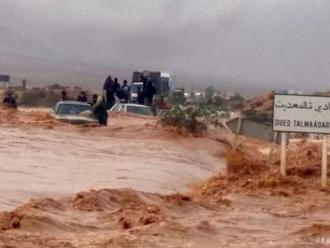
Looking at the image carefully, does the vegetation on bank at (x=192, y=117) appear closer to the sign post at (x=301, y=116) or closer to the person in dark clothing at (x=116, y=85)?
the person in dark clothing at (x=116, y=85)

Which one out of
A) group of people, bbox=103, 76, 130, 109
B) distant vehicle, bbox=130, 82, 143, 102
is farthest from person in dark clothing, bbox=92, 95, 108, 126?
distant vehicle, bbox=130, 82, 143, 102

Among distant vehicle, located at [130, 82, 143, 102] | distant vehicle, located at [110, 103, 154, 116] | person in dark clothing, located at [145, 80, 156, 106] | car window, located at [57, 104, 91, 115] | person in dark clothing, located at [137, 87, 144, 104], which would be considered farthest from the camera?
distant vehicle, located at [130, 82, 143, 102]

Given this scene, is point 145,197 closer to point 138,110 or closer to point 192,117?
point 192,117

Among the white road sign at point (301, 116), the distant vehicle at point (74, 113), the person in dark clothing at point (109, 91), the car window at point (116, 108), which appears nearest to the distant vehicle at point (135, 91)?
the person in dark clothing at point (109, 91)

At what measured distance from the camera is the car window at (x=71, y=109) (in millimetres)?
44406

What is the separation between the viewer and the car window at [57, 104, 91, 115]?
146 feet

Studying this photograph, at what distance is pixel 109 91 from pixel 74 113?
440 inches

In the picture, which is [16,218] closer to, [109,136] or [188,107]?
[109,136]

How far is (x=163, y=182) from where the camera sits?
2375cm

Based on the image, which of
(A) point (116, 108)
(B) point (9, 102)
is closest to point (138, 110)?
(A) point (116, 108)

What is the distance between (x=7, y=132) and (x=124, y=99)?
72.8 ft

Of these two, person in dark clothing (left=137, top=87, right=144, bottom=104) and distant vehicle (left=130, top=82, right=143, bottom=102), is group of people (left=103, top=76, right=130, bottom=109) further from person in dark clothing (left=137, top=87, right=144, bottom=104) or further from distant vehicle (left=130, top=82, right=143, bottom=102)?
person in dark clothing (left=137, top=87, right=144, bottom=104)

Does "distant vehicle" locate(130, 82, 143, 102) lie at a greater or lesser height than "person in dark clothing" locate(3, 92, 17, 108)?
greater

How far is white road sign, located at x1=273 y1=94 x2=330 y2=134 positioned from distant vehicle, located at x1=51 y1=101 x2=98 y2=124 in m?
17.5
